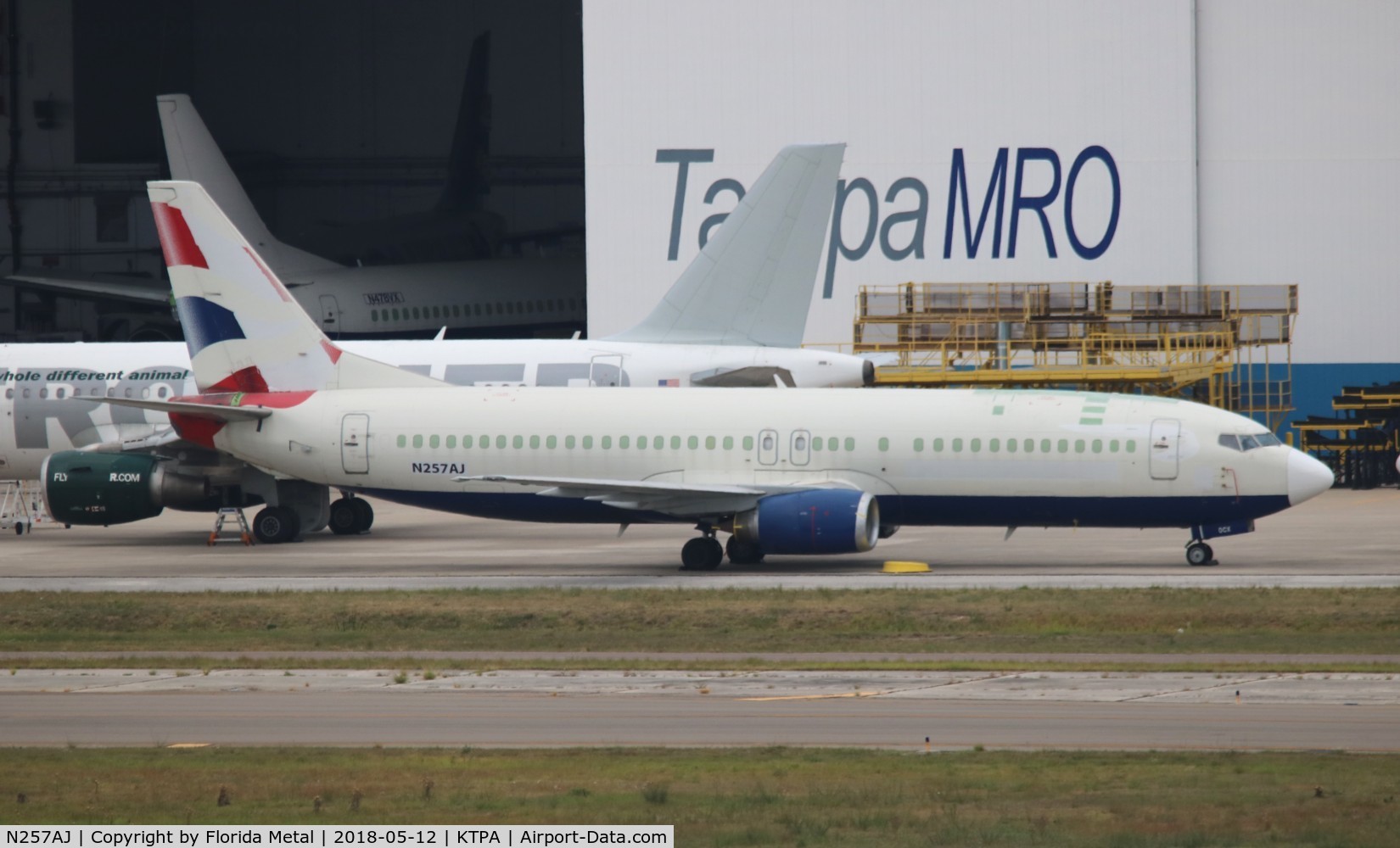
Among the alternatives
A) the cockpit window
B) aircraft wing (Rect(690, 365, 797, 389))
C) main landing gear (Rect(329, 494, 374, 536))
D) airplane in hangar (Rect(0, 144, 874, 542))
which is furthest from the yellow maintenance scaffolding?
the cockpit window

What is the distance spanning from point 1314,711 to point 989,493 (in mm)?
14305

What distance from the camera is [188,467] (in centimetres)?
3834

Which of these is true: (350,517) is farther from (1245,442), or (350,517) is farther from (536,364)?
(1245,442)

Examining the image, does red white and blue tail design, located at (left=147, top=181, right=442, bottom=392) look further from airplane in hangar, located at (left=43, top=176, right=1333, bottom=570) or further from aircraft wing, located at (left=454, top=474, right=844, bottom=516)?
aircraft wing, located at (left=454, top=474, right=844, bottom=516)

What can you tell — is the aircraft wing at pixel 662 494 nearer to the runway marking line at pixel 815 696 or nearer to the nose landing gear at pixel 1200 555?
the nose landing gear at pixel 1200 555

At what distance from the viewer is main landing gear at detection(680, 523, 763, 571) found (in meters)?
31.9

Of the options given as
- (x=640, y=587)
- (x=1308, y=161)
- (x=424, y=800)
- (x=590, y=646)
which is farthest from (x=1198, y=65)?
(x=424, y=800)

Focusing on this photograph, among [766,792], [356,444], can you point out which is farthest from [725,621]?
[356,444]

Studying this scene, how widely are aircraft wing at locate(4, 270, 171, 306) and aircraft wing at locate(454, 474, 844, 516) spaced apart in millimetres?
41094

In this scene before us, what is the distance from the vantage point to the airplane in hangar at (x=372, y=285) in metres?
63.2

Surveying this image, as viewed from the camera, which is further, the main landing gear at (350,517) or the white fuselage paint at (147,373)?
the main landing gear at (350,517)

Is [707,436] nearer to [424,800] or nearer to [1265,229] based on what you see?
[424,800]

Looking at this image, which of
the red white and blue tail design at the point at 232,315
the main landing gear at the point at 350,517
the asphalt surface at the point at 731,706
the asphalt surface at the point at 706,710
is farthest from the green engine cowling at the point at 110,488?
the asphalt surface at the point at 706,710

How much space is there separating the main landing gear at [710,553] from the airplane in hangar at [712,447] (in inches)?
1.9
